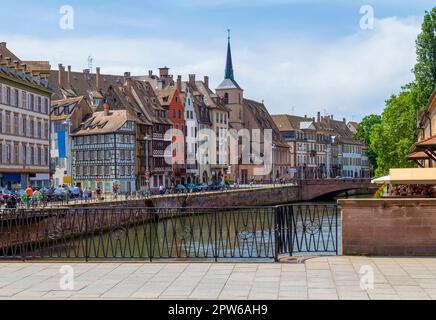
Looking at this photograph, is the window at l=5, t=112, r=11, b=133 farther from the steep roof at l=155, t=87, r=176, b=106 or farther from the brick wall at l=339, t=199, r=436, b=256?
the brick wall at l=339, t=199, r=436, b=256

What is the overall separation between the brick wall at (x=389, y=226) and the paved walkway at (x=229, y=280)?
1.80 ft

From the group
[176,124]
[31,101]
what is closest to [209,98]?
[176,124]

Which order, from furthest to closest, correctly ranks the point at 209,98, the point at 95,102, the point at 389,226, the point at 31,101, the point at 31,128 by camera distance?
1. the point at 209,98
2. the point at 95,102
3. the point at 31,128
4. the point at 31,101
5. the point at 389,226

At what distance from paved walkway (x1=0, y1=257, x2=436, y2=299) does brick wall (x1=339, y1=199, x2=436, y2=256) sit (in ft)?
1.80

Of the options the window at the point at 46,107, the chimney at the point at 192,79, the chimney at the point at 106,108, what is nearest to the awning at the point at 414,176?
the window at the point at 46,107

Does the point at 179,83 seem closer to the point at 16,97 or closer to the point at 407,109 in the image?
the point at 407,109

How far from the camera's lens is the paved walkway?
12.4m

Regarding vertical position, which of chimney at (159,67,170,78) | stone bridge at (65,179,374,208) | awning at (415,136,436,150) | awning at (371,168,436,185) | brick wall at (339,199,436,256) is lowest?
stone bridge at (65,179,374,208)

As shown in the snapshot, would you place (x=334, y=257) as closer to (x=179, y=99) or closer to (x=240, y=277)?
(x=240, y=277)

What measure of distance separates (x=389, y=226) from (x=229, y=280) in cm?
465

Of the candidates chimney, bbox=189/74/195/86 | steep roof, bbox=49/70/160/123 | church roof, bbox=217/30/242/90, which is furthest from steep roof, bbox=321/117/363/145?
steep roof, bbox=49/70/160/123

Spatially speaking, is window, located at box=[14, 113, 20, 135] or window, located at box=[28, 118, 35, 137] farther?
window, located at box=[28, 118, 35, 137]

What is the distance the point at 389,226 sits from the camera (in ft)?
54.7

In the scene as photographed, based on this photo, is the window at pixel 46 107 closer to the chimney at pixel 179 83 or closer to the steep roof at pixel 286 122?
the chimney at pixel 179 83
